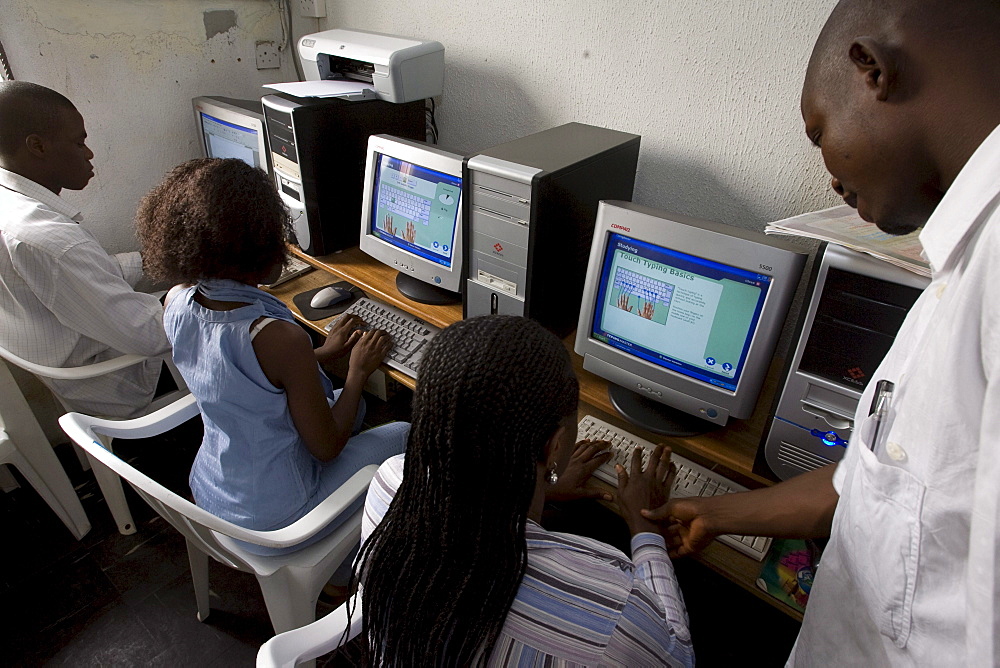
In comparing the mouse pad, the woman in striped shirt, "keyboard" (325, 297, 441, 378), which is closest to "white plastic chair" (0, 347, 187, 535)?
the mouse pad

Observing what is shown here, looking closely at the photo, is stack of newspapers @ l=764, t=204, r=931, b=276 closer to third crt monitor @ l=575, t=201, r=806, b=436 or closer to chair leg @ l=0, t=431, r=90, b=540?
third crt monitor @ l=575, t=201, r=806, b=436

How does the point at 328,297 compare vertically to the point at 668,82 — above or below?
below

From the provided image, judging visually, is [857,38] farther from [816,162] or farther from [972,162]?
[816,162]

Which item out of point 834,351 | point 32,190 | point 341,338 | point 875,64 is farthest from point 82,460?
point 875,64

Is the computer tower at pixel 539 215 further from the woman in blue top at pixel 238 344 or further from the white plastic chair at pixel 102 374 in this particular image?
the white plastic chair at pixel 102 374

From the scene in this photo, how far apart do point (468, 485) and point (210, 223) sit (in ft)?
2.62

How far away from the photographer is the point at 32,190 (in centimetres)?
157

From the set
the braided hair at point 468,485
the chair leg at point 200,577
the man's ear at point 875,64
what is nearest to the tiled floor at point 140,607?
the chair leg at point 200,577

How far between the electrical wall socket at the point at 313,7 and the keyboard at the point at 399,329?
120 centimetres

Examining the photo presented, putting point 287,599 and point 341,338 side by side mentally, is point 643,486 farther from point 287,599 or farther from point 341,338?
point 341,338

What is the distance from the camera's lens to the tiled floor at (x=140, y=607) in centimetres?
153

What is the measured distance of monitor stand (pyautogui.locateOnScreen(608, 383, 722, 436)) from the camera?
1229 millimetres

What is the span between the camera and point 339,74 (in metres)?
1.94

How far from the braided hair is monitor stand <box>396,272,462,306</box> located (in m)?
0.93
